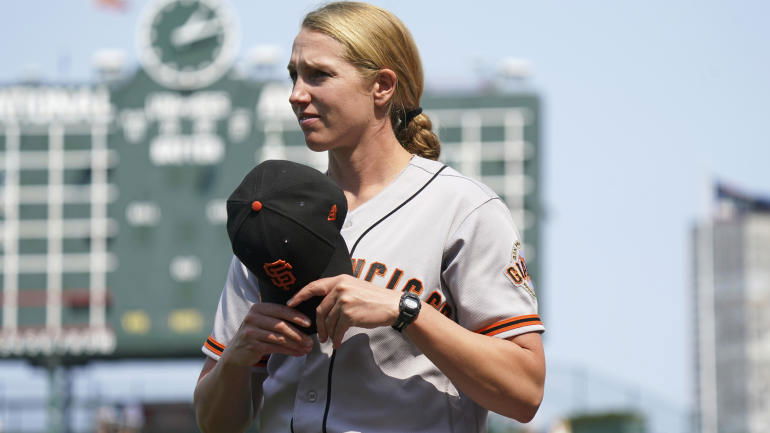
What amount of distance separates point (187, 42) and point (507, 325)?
1882 centimetres

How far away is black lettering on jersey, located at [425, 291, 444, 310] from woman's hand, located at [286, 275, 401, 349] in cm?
15

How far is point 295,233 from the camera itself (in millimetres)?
2150

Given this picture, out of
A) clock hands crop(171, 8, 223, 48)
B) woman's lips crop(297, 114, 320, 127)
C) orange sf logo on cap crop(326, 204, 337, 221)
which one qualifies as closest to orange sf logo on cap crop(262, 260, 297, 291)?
orange sf logo on cap crop(326, 204, 337, 221)

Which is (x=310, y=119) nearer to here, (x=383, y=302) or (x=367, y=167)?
(x=367, y=167)

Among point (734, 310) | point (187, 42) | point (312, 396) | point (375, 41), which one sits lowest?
point (734, 310)

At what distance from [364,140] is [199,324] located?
16415 mm

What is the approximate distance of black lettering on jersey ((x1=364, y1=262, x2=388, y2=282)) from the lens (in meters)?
2.29

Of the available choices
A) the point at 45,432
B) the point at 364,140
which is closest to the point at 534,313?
the point at 364,140

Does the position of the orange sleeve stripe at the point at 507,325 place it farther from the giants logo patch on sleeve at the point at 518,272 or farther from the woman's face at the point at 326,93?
the woman's face at the point at 326,93

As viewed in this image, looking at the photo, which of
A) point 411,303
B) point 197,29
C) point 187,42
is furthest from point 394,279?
point 197,29

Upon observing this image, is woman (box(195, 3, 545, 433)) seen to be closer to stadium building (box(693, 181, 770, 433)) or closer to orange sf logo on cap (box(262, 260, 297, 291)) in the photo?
orange sf logo on cap (box(262, 260, 297, 291))

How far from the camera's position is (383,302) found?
6.99 feet

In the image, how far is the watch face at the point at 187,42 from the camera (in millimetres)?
20031

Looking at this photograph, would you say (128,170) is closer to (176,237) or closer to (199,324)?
(176,237)
